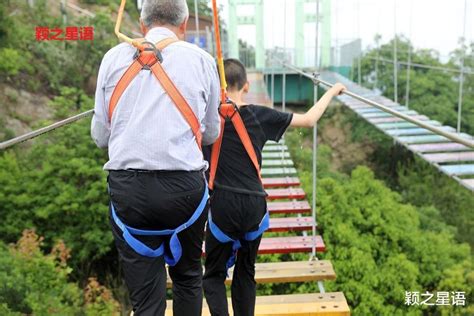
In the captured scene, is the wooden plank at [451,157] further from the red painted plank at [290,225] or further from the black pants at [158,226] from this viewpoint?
the black pants at [158,226]

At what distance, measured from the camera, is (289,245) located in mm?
2891

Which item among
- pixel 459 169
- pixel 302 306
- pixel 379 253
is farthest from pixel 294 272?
pixel 459 169

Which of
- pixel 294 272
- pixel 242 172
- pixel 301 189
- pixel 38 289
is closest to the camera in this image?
pixel 242 172

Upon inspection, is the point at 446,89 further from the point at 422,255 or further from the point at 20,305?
the point at 20,305

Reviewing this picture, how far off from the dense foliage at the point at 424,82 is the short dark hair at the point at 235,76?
26.3 feet

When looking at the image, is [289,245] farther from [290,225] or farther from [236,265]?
[236,265]

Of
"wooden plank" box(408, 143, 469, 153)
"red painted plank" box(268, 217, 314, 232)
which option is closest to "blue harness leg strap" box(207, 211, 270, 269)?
"red painted plank" box(268, 217, 314, 232)

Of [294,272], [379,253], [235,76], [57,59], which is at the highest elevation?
[57,59]

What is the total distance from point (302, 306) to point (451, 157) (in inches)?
152

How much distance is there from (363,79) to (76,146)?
713cm

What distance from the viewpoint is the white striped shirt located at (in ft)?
3.40

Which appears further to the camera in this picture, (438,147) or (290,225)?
(438,147)

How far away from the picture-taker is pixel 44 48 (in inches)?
317

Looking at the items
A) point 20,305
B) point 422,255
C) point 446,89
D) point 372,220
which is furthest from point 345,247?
point 446,89
